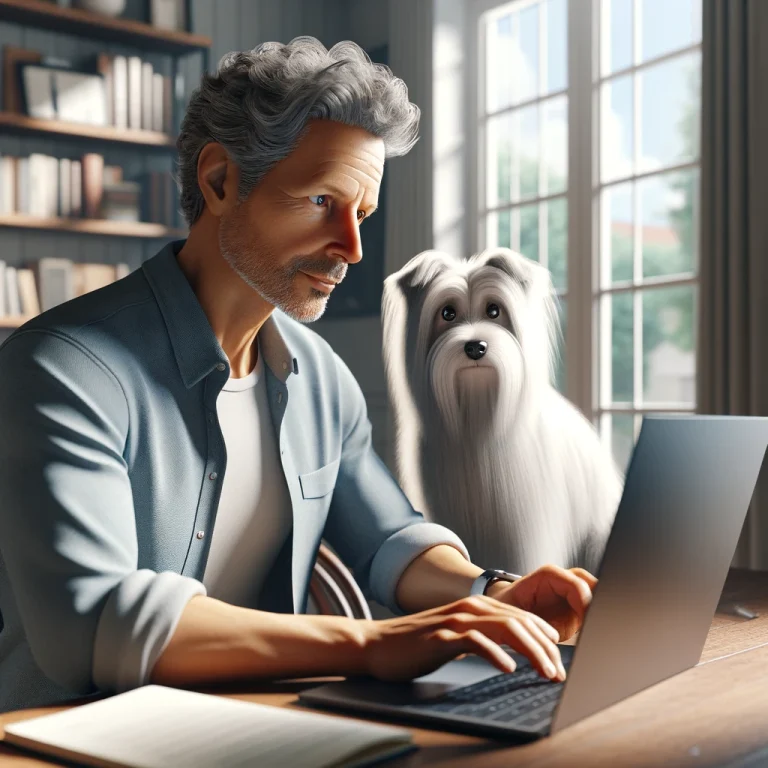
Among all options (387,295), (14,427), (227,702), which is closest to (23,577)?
(14,427)

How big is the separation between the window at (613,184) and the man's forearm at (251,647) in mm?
2115

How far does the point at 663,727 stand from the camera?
29.0 inches

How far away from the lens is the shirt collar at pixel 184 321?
3.65ft

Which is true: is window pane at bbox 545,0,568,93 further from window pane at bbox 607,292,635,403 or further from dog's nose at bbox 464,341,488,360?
dog's nose at bbox 464,341,488,360

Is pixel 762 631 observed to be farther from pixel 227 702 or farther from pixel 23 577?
pixel 23 577

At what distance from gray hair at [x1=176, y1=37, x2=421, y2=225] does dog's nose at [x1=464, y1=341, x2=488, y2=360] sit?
1.36ft

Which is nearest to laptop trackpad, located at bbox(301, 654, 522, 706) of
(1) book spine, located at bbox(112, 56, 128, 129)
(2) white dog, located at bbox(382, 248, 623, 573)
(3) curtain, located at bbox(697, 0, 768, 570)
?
(2) white dog, located at bbox(382, 248, 623, 573)

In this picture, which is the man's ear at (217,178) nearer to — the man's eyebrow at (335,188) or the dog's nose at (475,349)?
the man's eyebrow at (335,188)

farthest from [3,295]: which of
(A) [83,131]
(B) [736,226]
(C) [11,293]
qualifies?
(B) [736,226]

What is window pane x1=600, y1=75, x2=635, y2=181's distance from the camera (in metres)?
3.12

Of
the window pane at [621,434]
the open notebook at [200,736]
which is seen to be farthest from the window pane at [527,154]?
the open notebook at [200,736]

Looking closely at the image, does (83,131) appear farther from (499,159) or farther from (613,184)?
(613,184)

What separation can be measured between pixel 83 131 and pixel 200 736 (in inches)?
125

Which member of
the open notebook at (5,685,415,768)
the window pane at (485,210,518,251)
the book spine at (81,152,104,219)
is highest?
the book spine at (81,152,104,219)
